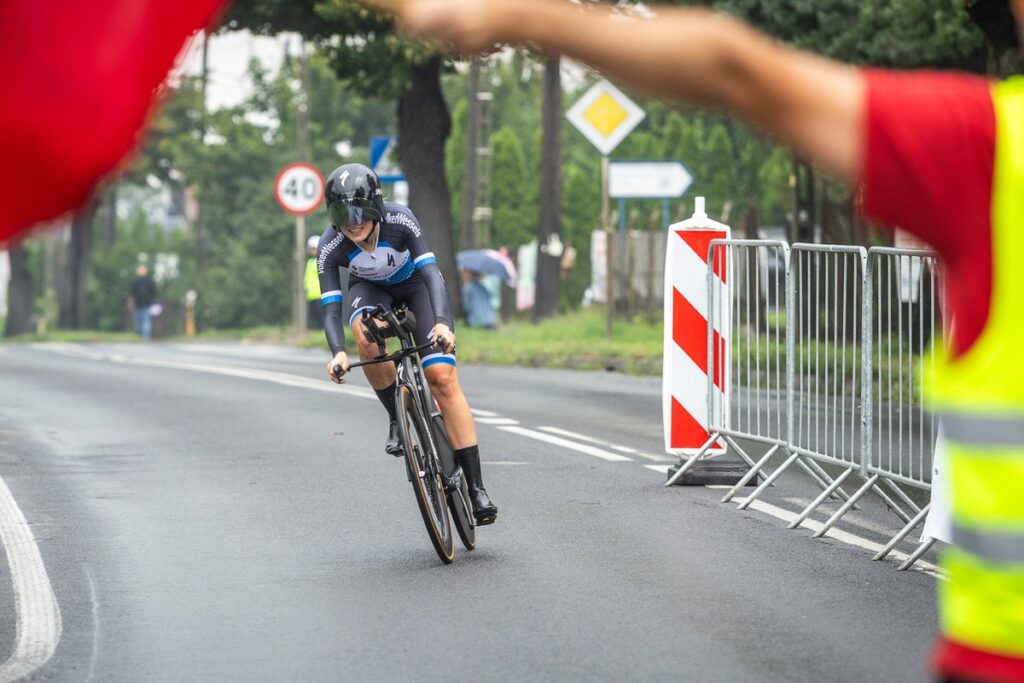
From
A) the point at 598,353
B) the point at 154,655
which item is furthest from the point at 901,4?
the point at 154,655

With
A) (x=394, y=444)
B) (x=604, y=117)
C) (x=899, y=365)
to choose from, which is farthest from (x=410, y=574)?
(x=604, y=117)

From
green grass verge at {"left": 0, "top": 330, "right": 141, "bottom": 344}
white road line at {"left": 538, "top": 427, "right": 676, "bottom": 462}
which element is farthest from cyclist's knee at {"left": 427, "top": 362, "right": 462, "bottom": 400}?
green grass verge at {"left": 0, "top": 330, "right": 141, "bottom": 344}

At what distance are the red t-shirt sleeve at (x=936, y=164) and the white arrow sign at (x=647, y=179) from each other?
73.5ft

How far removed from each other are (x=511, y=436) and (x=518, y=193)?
1855 inches

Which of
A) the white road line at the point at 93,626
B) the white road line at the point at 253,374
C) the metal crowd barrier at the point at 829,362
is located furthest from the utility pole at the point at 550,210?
the white road line at the point at 93,626

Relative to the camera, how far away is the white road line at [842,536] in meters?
8.38

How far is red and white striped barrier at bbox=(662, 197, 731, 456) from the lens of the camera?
11000mm

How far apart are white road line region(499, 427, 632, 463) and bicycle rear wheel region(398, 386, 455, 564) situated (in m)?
4.01

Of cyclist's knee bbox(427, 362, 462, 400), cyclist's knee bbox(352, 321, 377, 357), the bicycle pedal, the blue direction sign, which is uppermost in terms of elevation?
the blue direction sign

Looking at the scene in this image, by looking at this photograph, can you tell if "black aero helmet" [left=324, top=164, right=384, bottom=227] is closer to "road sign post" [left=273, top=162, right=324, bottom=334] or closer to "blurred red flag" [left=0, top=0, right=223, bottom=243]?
"blurred red flag" [left=0, top=0, right=223, bottom=243]

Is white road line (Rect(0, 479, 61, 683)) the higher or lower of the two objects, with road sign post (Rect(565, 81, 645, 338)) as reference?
lower

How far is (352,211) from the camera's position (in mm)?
8445

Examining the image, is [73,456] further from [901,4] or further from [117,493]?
[901,4]

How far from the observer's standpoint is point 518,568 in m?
8.21
